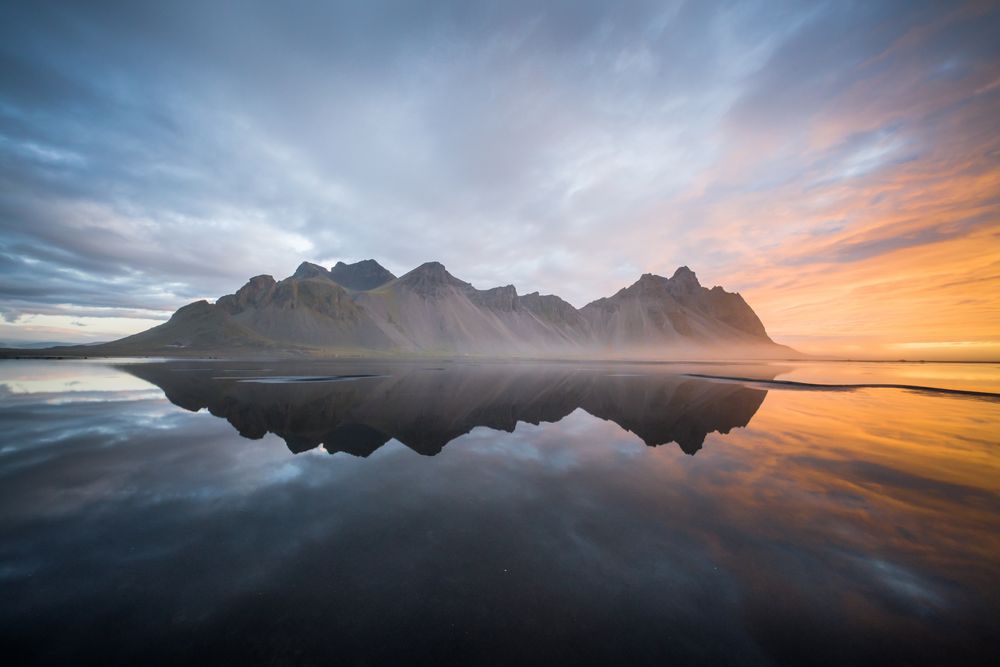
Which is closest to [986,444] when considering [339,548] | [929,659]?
[929,659]

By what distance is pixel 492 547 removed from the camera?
8359 mm

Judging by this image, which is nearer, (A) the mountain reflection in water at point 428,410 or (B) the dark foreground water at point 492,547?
(B) the dark foreground water at point 492,547

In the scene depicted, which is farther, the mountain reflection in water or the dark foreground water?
the mountain reflection in water

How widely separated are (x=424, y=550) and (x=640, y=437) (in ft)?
45.8

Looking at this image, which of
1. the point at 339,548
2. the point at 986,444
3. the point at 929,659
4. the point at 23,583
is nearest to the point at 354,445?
the point at 339,548

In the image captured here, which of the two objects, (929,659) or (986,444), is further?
(986,444)

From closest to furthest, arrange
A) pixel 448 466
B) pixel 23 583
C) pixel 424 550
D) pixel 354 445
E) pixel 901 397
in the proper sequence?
1. pixel 23 583
2. pixel 424 550
3. pixel 448 466
4. pixel 354 445
5. pixel 901 397

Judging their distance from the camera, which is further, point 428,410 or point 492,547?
point 428,410

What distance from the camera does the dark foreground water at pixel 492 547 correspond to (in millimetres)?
5504

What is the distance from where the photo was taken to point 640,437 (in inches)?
742

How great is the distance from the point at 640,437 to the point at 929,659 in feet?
44.9

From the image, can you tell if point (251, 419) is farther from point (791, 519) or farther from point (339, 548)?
point (791, 519)

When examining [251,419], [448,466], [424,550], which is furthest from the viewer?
[251,419]

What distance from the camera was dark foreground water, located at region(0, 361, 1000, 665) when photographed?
550 cm
